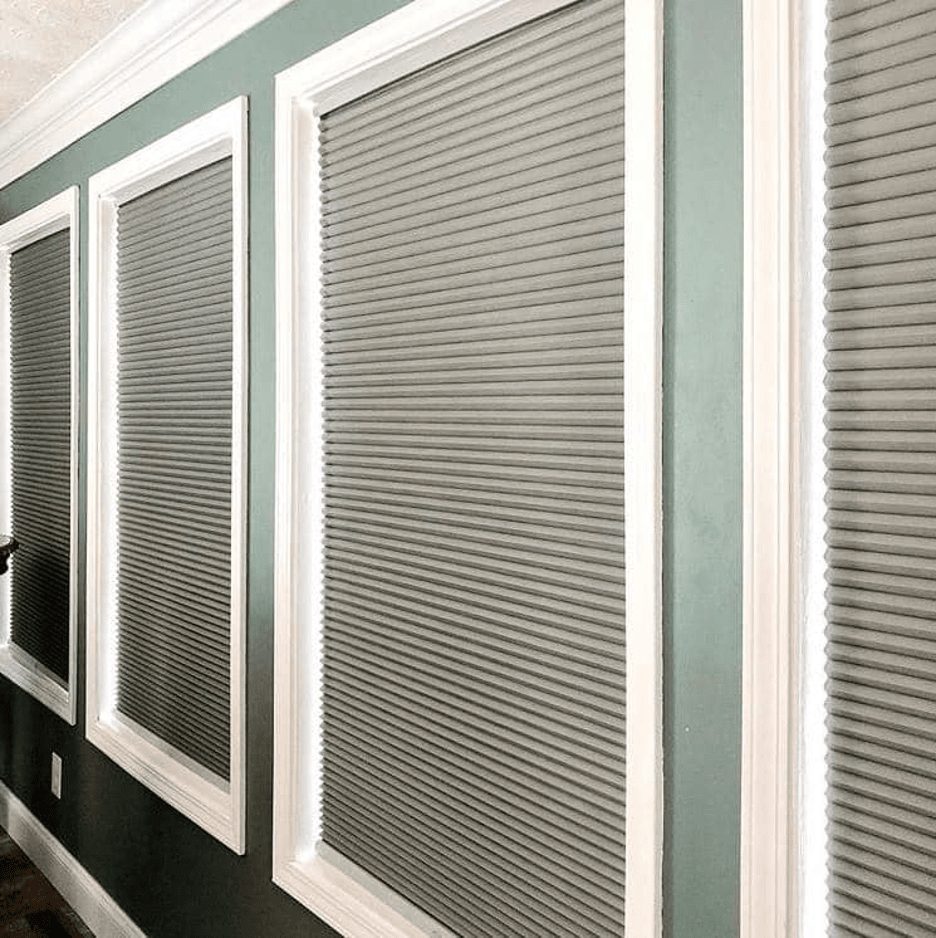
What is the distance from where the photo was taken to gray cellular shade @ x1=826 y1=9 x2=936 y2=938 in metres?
1.15

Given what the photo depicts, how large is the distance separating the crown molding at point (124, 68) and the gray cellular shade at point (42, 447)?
0.37 metres

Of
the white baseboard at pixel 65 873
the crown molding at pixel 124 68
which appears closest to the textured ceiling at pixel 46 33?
the crown molding at pixel 124 68

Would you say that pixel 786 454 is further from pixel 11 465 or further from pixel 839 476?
pixel 11 465

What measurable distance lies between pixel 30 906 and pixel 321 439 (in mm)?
2184

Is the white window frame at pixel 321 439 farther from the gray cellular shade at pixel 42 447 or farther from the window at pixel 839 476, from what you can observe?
the gray cellular shade at pixel 42 447

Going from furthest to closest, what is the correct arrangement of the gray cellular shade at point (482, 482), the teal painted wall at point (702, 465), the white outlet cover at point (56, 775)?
the white outlet cover at point (56, 775), the gray cellular shade at point (482, 482), the teal painted wall at point (702, 465)

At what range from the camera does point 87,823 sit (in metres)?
3.30

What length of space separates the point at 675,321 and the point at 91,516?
239 centimetres

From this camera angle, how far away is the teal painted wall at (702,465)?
131cm

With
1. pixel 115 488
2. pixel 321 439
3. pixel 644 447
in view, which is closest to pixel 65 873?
pixel 115 488

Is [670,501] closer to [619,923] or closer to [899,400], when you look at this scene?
[899,400]

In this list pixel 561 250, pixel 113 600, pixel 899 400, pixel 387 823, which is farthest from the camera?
pixel 113 600

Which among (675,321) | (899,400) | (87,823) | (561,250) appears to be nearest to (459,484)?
(561,250)

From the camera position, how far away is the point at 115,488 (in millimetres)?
3225
